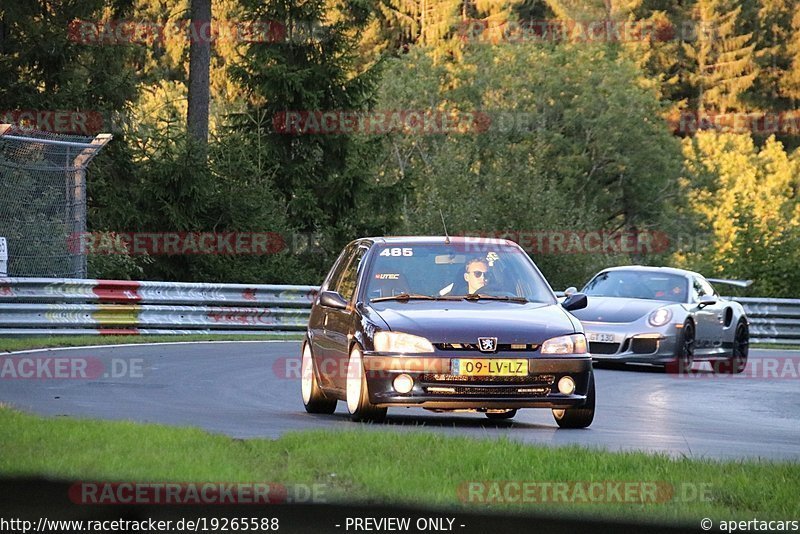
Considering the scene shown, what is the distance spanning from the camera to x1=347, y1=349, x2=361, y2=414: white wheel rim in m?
12.8

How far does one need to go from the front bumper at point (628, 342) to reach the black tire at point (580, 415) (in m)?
8.31

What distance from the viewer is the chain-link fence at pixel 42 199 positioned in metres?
23.3

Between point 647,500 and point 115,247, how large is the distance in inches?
966

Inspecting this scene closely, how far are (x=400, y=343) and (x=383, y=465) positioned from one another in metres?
3.04

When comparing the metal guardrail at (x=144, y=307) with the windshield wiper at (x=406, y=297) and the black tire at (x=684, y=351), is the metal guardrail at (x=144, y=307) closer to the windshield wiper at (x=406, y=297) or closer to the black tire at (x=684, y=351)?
the black tire at (x=684, y=351)

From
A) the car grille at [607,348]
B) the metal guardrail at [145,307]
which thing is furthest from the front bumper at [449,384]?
the metal guardrail at [145,307]

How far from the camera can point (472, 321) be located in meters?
12.5

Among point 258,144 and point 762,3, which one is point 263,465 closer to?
point 258,144

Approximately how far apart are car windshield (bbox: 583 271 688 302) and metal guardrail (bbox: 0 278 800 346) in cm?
674

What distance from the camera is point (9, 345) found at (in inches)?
838

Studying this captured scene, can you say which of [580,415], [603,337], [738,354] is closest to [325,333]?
[580,415]

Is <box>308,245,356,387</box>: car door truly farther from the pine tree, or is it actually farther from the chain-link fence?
the pine tree

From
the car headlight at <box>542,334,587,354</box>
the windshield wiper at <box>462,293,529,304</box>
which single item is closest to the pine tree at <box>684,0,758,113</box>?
the windshield wiper at <box>462,293,529,304</box>

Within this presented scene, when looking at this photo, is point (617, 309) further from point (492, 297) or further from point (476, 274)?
point (492, 297)
